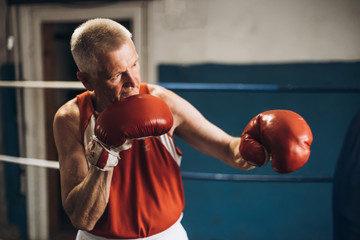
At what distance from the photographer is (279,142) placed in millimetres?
741

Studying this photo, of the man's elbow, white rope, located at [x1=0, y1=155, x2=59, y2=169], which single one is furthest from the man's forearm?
white rope, located at [x1=0, y1=155, x2=59, y2=169]

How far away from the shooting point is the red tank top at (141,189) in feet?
2.73

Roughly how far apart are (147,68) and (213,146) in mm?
1445

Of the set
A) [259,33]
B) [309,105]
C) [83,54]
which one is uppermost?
[259,33]

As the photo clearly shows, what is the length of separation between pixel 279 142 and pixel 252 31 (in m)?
1.55

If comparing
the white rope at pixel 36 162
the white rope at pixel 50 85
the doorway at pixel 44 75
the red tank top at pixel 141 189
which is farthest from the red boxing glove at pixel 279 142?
the doorway at pixel 44 75

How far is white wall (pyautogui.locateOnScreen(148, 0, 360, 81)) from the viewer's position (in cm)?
195

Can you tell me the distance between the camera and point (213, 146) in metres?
0.95

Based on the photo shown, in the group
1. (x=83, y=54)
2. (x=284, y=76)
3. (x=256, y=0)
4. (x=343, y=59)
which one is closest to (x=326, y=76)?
(x=343, y=59)

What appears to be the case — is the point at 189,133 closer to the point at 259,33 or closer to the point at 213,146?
the point at 213,146

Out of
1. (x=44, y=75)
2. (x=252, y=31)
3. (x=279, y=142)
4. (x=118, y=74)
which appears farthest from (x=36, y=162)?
(x=252, y=31)

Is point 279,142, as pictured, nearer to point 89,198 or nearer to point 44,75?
point 89,198

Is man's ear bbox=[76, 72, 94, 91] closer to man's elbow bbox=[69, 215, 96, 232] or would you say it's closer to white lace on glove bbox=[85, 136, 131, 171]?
white lace on glove bbox=[85, 136, 131, 171]

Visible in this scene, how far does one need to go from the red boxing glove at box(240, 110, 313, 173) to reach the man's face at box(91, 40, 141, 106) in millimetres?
396
